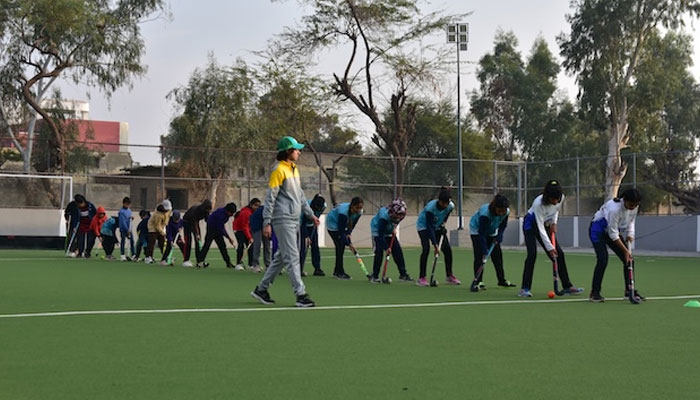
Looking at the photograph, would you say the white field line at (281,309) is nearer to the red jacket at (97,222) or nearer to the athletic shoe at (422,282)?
the athletic shoe at (422,282)

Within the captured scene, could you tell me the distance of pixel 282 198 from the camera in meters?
10.9

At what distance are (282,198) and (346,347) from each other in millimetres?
3529

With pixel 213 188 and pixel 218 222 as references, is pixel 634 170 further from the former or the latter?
pixel 218 222

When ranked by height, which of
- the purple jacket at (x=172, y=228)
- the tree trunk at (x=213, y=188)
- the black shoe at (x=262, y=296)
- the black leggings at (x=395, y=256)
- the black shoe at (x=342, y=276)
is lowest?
the black shoe at (x=342, y=276)

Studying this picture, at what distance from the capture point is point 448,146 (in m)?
61.7

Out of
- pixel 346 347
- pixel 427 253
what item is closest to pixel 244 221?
pixel 427 253

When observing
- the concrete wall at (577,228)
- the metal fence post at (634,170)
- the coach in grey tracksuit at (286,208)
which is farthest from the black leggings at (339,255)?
the metal fence post at (634,170)

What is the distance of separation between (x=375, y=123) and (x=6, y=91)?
751 inches

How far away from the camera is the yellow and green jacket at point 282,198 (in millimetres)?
10852

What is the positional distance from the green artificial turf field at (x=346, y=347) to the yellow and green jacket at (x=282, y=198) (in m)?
1.07

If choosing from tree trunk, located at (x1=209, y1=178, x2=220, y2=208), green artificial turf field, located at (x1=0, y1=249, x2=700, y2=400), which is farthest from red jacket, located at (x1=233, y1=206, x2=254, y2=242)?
tree trunk, located at (x1=209, y1=178, x2=220, y2=208)

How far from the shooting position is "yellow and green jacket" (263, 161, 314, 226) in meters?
10.9

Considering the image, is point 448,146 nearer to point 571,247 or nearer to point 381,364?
point 571,247

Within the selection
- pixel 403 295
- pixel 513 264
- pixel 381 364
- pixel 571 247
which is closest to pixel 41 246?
pixel 513 264
